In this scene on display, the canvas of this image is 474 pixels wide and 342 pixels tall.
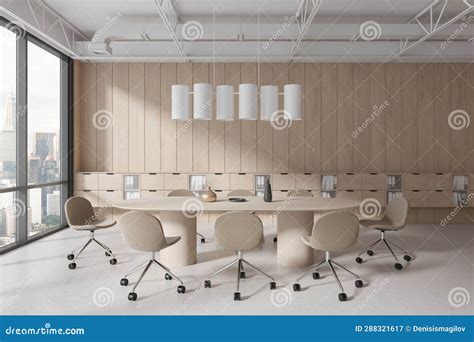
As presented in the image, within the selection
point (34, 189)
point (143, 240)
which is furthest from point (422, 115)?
point (34, 189)

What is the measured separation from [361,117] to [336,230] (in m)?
5.00

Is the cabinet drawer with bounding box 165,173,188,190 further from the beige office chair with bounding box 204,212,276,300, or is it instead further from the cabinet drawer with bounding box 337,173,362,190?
the beige office chair with bounding box 204,212,276,300

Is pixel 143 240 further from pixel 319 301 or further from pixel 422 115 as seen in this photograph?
pixel 422 115

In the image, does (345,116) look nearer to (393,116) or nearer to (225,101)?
(393,116)

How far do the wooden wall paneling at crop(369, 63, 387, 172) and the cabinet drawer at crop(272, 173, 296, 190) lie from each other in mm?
1669

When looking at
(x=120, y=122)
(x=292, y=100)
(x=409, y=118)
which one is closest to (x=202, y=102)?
(x=292, y=100)

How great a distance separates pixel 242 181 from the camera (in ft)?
27.1

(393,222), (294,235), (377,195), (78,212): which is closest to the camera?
(294,235)

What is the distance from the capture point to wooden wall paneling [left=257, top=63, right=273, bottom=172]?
8648mm

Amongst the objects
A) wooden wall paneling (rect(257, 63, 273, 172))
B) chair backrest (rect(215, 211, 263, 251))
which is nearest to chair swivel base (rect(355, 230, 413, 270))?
chair backrest (rect(215, 211, 263, 251))

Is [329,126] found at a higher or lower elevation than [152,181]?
higher
